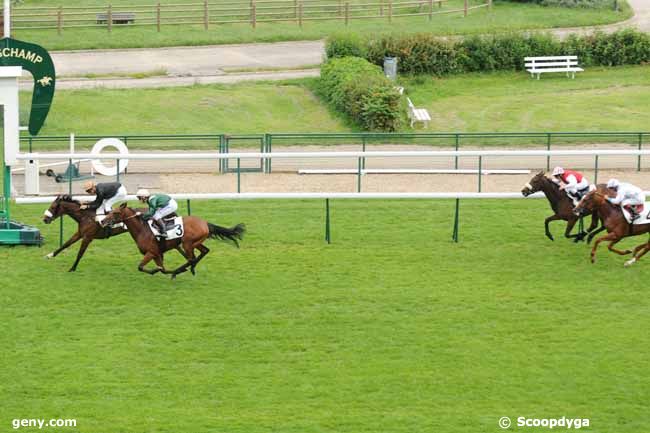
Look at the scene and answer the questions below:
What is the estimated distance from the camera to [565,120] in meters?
34.2

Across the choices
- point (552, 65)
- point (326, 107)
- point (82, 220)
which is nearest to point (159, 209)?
point (82, 220)

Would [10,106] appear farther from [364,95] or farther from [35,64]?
[364,95]

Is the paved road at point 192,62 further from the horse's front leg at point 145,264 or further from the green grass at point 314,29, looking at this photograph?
the horse's front leg at point 145,264

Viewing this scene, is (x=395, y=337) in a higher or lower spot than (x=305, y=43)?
lower

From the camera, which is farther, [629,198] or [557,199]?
[557,199]

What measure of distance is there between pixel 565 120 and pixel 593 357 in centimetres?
1899

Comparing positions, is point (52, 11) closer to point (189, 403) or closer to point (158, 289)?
point (158, 289)

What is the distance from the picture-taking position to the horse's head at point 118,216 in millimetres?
18078

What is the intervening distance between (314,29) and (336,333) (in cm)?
2858

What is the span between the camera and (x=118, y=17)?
145 feet

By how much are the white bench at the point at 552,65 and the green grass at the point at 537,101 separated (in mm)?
217

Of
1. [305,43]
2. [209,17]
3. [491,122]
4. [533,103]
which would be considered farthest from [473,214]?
[209,17]

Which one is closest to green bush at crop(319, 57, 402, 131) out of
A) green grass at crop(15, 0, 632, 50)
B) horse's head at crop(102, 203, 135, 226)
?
green grass at crop(15, 0, 632, 50)

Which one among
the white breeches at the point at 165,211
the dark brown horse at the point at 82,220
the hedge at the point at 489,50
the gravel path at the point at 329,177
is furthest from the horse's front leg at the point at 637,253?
the hedge at the point at 489,50
